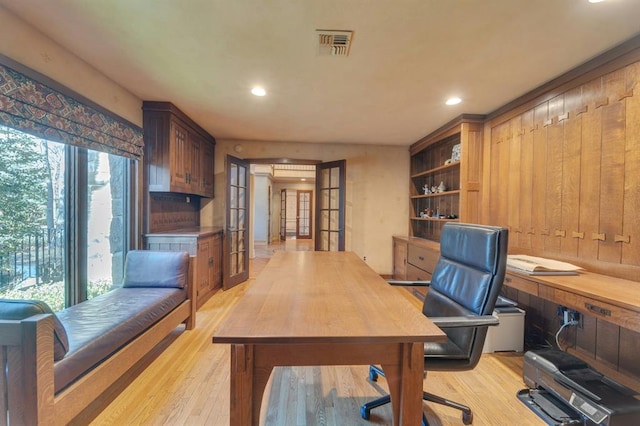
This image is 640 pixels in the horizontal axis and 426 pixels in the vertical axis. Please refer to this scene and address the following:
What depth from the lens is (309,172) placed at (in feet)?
28.6

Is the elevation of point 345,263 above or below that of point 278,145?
below

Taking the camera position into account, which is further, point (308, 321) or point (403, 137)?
point (403, 137)

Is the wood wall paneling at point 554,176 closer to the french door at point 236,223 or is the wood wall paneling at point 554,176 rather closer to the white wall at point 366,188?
the white wall at point 366,188

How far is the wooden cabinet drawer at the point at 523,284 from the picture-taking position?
1.91 metres

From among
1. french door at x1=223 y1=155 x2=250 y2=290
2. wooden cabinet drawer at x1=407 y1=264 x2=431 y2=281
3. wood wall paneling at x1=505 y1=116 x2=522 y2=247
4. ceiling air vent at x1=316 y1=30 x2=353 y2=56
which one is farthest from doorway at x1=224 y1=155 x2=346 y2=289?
ceiling air vent at x1=316 y1=30 x2=353 y2=56

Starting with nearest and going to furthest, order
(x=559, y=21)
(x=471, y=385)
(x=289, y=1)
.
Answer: (x=289, y=1) → (x=559, y=21) → (x=471, y=385)

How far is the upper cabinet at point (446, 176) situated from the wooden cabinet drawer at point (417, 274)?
678 mm

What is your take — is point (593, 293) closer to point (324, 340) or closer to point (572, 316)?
point (572, 316)

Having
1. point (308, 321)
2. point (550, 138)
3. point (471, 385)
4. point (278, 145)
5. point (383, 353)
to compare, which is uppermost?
point (278, 145)

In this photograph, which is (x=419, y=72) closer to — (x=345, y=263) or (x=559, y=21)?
(x=559, y=21)

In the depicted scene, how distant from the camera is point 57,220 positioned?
2.14 m

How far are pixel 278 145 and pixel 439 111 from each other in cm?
256

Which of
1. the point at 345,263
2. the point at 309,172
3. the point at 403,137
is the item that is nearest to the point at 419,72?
the point at 345,263

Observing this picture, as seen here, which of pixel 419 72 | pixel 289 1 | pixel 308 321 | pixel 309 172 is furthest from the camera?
pixel 309 172
